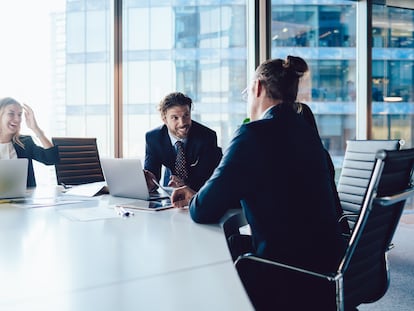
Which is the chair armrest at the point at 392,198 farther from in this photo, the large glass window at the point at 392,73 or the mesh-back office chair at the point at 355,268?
the large glass window at the point at 392,73

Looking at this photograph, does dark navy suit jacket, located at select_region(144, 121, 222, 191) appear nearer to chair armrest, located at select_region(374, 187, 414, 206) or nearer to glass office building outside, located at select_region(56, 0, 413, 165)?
chair armrest, located at select_region(374, 187, 414, 206)

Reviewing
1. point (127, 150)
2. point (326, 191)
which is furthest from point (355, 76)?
point (326, 191)

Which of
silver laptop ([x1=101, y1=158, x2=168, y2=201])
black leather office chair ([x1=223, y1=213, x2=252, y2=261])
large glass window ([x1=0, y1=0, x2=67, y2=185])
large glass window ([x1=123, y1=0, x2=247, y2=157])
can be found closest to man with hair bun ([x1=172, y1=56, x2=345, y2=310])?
black leather office chair ([x1=223, y1=213, x2=252, y2=261])

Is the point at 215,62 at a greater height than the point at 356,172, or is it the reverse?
the point at 215,62

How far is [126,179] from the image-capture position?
1.92 m

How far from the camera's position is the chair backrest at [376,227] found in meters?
1.08

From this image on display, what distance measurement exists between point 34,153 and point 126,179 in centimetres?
120

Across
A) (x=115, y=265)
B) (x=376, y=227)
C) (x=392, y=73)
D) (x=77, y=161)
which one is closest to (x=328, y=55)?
(x=392, y=73)

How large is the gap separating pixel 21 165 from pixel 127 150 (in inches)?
92.5

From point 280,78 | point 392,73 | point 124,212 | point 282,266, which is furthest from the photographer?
point 392,73

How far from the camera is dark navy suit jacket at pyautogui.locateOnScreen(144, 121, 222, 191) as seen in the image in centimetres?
255

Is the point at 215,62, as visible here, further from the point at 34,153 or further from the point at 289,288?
the point at 289,288

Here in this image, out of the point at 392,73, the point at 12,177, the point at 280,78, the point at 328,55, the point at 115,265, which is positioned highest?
the point at 328,55

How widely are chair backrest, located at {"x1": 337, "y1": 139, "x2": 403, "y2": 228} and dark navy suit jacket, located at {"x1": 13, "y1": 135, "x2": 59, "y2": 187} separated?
76.2 inches
